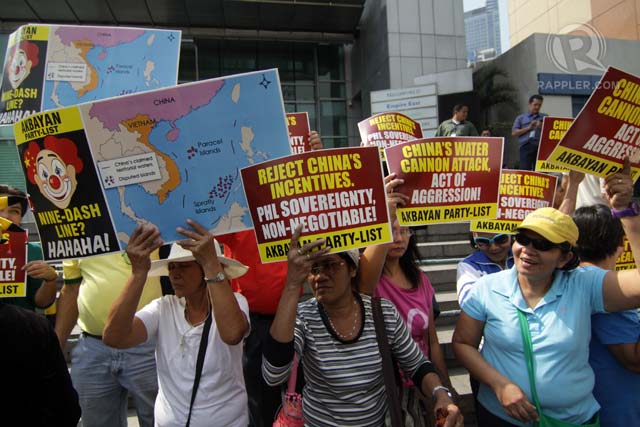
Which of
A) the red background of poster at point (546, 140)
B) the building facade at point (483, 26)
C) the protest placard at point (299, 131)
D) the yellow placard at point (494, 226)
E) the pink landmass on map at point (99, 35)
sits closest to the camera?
the yellow placard at point (494, 226)

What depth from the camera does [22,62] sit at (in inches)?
121

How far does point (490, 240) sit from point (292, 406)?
1.73m

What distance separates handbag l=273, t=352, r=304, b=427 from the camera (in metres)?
2.09

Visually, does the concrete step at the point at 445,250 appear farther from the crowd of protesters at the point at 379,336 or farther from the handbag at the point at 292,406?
the handbag at the point at 292,406

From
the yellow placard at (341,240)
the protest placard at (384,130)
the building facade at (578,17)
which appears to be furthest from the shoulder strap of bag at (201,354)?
the building facade at (578,17)

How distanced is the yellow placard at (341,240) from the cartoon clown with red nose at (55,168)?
86cm

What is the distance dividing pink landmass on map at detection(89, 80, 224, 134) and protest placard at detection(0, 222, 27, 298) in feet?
4.10

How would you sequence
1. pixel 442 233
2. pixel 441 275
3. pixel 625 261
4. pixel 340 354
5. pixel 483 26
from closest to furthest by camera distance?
pixel 340 354 < pixel 625 261 < pixel 441 275 < pixel 442 233 < pixel 483 26

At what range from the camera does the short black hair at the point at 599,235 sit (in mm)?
2418

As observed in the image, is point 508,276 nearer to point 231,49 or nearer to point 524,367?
point 524,367

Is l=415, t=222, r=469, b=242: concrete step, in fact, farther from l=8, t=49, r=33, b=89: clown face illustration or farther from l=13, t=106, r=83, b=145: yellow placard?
l=13, t=106, r=83, b=145: yellow placard

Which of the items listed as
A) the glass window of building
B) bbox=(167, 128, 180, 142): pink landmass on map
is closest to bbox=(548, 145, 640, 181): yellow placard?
bbox=(167, 128, 180, 142): pink landmass on map

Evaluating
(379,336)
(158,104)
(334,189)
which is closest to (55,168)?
(158,104)

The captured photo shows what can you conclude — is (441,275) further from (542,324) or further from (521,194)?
(542,324)
